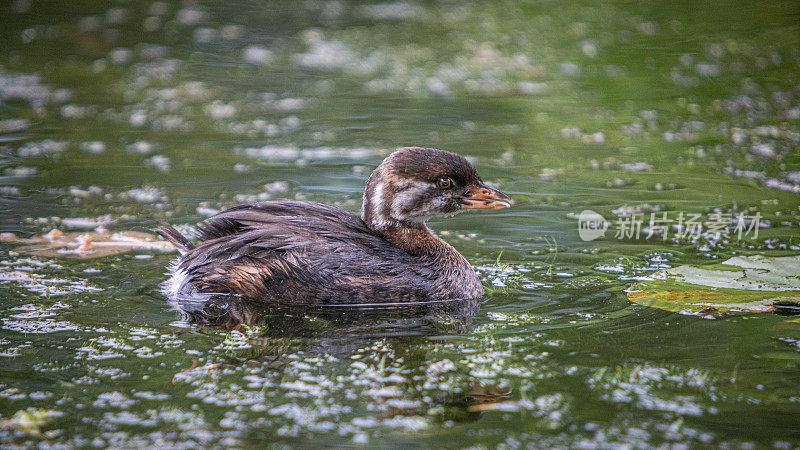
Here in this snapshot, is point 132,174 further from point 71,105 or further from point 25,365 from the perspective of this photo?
point 25,365

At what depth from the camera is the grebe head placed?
20.2 ft

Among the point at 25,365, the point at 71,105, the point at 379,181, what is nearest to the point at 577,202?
the point at 379,181

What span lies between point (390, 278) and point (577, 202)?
9.02ft

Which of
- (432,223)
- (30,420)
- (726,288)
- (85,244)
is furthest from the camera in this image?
(432,223)

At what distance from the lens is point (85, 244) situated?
22.4 ft

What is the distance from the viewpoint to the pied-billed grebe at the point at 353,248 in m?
5.86

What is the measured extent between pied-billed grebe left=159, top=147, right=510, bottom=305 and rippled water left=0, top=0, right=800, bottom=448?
0.60 ft
